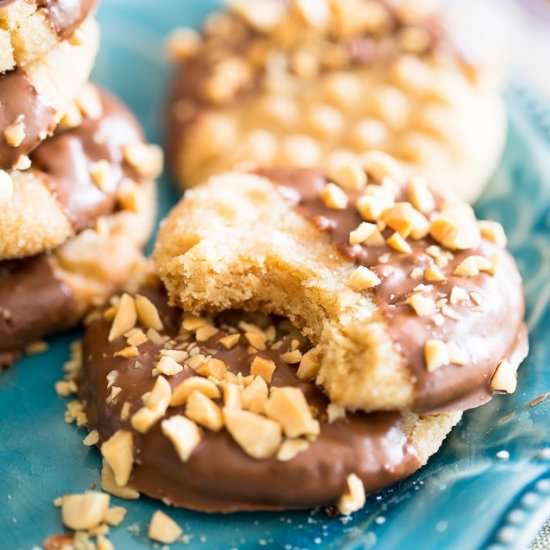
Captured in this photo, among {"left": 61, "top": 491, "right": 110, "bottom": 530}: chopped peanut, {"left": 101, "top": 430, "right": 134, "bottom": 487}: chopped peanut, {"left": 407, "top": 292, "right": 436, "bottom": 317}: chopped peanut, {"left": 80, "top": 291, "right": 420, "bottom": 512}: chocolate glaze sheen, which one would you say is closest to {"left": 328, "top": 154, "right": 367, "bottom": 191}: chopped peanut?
{"left": 407, "top": 292, "right": 436, "bottom": 317}: chopped peanut

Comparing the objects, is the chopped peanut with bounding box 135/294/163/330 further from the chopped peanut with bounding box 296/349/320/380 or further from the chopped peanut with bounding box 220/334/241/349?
the chopped peanut with bounding box 296/349/320/380

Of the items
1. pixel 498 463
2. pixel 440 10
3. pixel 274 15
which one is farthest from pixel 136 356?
pixel 440 10

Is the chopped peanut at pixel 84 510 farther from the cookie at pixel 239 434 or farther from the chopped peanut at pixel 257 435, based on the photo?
the chopped peanut at pixel 257 435

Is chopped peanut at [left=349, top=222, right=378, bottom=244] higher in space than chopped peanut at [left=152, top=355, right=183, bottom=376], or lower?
higher

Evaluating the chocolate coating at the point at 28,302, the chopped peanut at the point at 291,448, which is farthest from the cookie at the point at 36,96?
the chopped peanut at the point at 291,448

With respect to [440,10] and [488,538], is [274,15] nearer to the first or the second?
[440,10]

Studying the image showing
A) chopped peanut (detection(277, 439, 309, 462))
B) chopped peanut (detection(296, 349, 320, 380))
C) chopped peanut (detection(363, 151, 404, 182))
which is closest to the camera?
chopped peanut (detection(277, 439, 309, 462))

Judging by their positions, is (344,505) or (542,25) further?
(542,25)
